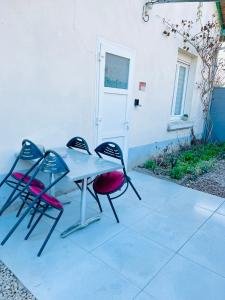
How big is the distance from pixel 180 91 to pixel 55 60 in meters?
4.16

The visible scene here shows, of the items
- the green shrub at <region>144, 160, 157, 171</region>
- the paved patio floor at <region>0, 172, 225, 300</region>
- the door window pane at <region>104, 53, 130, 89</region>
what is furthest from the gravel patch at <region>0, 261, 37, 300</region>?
the green shrub at <region>144, 160, 157, 171</region>

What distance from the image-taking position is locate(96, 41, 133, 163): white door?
3266 mm

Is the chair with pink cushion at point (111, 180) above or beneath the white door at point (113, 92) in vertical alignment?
beneath

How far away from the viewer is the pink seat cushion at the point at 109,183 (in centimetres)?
240

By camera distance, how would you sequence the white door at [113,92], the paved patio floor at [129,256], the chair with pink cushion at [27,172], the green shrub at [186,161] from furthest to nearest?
1. the green shrub at [186,161]
2. the white door at [113,92]
3. the chair with pink cushion at [27,172]
4. the paved patio floor at [129,256]

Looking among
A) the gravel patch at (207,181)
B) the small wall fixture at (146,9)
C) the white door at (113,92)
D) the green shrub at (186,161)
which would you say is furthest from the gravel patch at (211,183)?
the small wall fixture at (146,9)

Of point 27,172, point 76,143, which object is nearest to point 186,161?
point 76,143

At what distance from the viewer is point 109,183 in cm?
252

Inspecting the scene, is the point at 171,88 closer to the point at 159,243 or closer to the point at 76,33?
the point at 76,33

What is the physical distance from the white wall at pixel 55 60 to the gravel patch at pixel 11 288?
109 cm

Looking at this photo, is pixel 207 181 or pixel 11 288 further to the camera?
pixel 207 181

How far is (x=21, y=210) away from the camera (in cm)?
259

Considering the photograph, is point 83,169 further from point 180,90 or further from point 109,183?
point 180,90

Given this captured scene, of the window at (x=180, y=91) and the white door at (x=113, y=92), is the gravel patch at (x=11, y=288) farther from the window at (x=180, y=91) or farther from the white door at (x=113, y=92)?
the window at (x=180, y=91)
